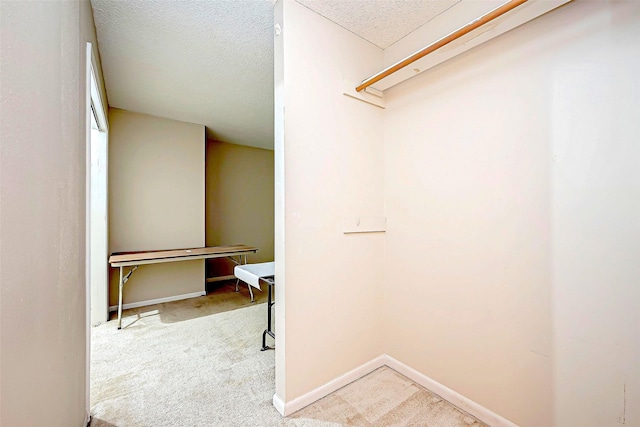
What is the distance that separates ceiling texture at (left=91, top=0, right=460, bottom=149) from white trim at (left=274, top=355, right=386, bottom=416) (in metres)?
2.44

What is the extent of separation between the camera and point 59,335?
1.00 meters

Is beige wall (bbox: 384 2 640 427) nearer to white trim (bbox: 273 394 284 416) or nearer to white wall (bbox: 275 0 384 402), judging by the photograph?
white wall (bbox: 275 0 384 402)

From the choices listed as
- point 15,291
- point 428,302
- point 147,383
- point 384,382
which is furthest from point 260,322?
point 15,291

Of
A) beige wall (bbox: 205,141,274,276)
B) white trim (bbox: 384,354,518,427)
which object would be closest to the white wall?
white trim (bbox: 384,354,518,427)

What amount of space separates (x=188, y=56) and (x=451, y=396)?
10.6 feet

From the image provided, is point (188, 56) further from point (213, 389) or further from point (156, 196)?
point (213, 389)

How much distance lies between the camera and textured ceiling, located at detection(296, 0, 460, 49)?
1.67 m

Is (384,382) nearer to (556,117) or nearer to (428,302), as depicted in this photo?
(428,302)

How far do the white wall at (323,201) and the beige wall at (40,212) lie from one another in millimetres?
961

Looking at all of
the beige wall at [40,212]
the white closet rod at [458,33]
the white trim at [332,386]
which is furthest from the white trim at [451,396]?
the white closet rod at [458,33]

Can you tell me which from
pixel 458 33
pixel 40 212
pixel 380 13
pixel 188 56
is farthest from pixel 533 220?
pixel 188 56

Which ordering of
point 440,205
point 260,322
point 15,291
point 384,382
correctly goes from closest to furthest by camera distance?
point 15,291, point 440,205, point 384,382, point 260,322

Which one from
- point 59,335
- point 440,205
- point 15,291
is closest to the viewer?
point 15,291

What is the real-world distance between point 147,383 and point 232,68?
2.65 m
